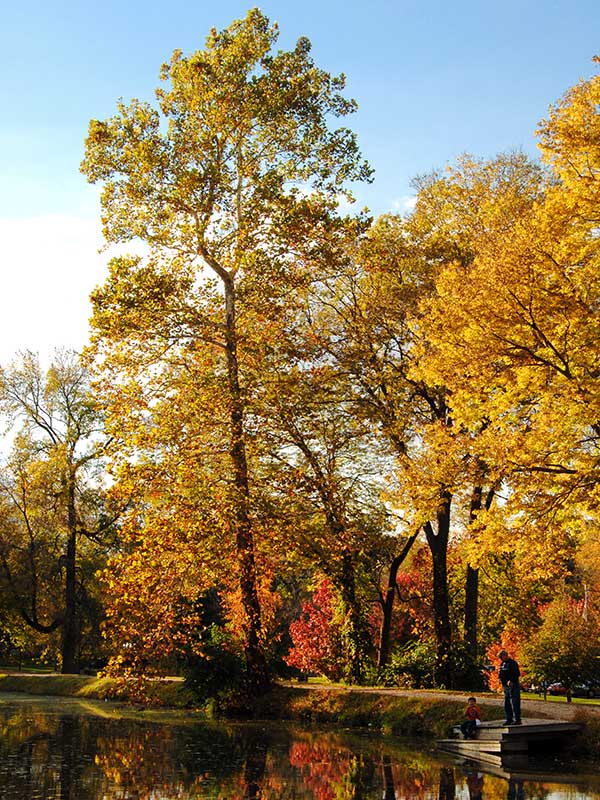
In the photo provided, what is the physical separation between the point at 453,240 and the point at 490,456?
1192cm

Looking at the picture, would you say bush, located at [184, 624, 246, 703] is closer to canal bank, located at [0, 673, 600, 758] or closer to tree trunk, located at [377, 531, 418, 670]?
canal bank, located at [0, 673, 600, 758]

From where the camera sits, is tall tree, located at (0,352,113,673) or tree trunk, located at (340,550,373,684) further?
tall tree, located at (0,352,113,673)

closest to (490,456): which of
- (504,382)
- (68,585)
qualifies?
(504,382)

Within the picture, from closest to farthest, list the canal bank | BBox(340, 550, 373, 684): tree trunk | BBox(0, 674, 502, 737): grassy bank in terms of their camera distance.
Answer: the canal bank
BBox(0, 674, 502, 737): grassy bank
BBox(340, 550, 373, 684): tree trunk

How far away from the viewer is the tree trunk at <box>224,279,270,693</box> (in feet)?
82.5

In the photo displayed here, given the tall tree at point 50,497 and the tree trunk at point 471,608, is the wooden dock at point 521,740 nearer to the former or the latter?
the tree trunk at point 471,608

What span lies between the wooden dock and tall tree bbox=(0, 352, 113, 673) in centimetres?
2945

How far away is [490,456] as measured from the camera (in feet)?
67.9

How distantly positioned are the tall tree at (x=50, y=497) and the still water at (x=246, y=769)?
2164cm

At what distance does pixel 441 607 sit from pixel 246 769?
1416cm

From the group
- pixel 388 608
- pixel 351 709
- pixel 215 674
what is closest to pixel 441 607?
pixel 388 608

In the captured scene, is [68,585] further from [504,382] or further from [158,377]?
[504,382]

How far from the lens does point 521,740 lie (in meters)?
17.6

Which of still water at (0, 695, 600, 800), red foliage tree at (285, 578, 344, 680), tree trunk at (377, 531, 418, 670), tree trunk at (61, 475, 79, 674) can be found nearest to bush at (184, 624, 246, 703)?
still water at (0, 695, 600, 800)
